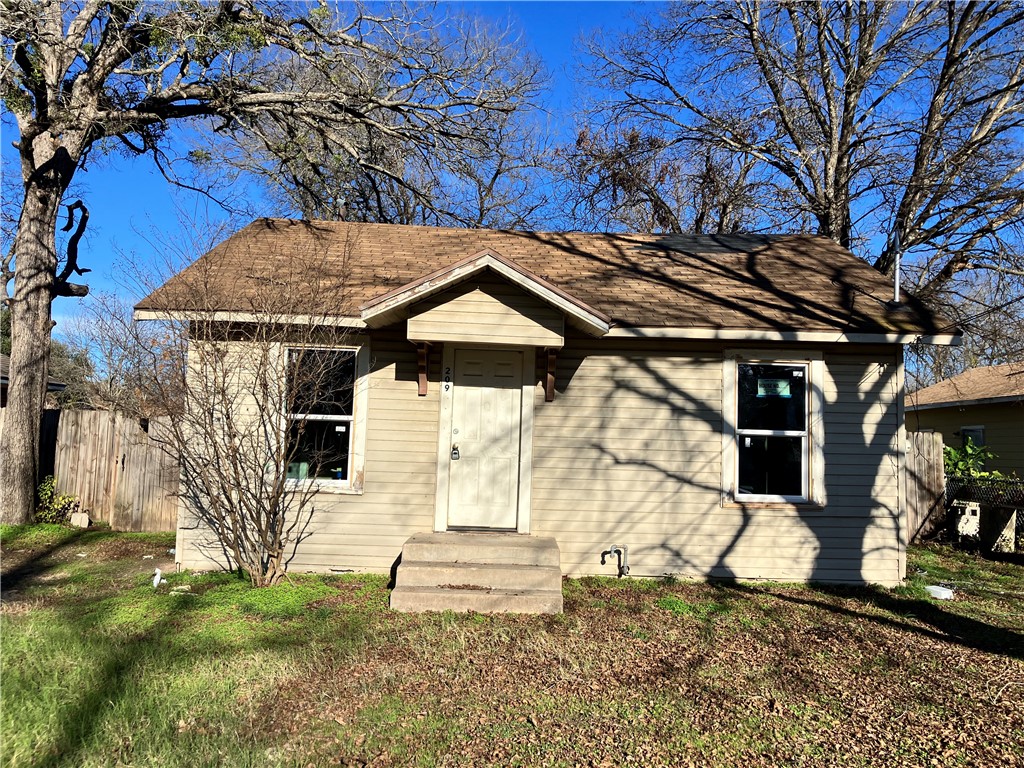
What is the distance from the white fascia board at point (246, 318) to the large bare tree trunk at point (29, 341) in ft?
14.4

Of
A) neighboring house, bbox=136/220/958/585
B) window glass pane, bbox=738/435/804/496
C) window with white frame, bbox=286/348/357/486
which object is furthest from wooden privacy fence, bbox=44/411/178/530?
window glass pane, bbox=738/435/804/496

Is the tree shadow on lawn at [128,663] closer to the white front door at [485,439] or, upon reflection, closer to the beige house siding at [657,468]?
the beige house siding at [657,468]

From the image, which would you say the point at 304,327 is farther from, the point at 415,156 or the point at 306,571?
the point at 415,156

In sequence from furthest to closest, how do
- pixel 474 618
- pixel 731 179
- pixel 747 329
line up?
pixel 731 179 < pixel 747 329 < pixel 474 618

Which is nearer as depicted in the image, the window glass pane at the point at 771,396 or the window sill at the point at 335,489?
the window sill at the point at 335,489

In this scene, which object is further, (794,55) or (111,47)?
(794,55)

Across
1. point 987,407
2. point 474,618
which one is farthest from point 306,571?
point 987,407

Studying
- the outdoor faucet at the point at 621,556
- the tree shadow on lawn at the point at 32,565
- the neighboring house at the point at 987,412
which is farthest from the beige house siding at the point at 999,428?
the tree shadow on lawn at the point at 32,565

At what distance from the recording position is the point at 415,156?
1341cm

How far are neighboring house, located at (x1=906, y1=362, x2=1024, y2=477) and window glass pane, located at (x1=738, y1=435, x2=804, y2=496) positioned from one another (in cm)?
880

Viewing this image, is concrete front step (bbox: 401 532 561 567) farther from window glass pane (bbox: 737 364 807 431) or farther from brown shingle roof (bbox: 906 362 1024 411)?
brown shingle roof (bbox: 906 362 1024 411)

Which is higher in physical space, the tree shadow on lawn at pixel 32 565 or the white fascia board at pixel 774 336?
the white fascia board at pixel 774 336

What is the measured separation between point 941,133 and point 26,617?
18.8 metres

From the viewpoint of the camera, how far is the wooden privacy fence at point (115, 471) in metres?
9.81
